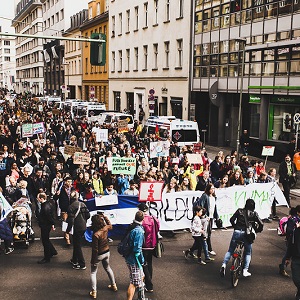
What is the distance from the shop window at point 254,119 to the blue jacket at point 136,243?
21.7 m

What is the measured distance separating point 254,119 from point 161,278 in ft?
Answer: 68.9

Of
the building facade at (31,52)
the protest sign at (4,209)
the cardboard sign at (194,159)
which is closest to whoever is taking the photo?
the protest sign at (4,209)

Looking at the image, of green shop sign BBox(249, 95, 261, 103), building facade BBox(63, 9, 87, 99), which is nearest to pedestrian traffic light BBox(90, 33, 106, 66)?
green shop sign BBox(249, 95, 261, 103)

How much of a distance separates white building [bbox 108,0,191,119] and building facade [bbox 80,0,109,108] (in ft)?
8.39

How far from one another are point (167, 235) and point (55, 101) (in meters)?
39.0

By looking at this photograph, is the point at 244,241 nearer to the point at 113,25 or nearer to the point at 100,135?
the point at 100,135

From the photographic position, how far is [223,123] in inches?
1229

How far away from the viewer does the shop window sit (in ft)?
91.8

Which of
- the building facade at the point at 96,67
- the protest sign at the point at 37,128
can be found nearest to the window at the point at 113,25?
the building facade at the point at 96,67

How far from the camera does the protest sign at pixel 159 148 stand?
16355 millimetres

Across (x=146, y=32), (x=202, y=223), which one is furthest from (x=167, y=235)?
(x=146, y=32)

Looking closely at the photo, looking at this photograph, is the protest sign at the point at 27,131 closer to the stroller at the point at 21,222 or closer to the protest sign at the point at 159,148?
the protest sign at the point at 159,148

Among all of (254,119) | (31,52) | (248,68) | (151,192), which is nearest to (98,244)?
(151,192)

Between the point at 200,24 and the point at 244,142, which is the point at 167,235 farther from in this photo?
the point at 200,24
